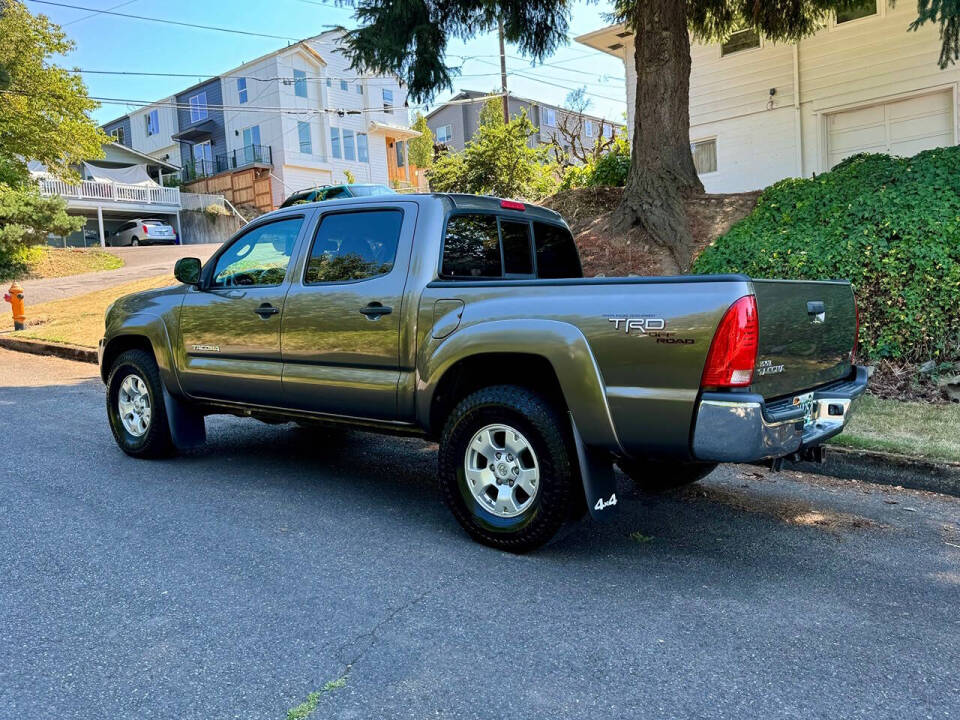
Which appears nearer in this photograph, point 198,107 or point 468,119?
point 198,107

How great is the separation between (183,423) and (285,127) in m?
36.3

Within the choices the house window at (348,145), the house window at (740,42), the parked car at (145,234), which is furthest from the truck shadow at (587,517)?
the house window at (348,145)

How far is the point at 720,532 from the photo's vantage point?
14.7 feet

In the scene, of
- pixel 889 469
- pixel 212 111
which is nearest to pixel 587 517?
pixel 889 469

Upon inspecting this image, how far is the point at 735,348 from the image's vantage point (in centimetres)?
338

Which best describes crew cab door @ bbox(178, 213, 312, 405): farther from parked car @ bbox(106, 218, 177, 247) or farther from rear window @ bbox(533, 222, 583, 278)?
parked car @ bbox(106, 218, 177, 247)

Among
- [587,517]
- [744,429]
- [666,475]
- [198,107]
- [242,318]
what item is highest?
[198,107]

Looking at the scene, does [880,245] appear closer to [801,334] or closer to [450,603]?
[801,334]

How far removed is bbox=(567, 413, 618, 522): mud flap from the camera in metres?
3.80

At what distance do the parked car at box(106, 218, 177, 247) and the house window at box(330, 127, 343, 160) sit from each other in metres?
9.20

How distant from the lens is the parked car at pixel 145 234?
36938mm

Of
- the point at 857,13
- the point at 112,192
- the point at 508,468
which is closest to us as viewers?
the point at 508,468

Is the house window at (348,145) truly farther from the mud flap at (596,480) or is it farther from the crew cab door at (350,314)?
the mud flap at (596,480)

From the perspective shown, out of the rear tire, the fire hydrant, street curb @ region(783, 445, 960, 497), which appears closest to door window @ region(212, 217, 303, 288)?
the rear tire
